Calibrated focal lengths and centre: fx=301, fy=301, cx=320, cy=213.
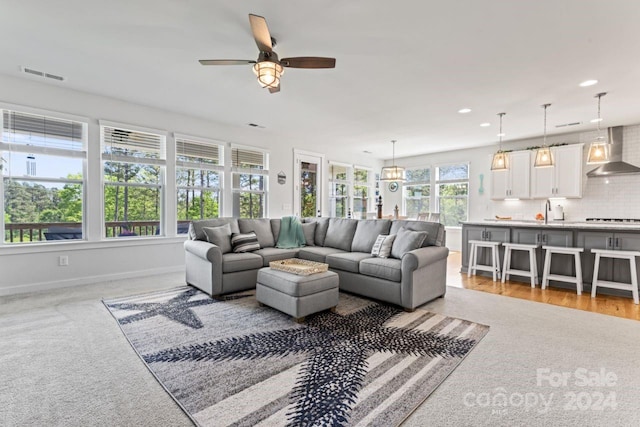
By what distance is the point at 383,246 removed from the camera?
13.0 feet

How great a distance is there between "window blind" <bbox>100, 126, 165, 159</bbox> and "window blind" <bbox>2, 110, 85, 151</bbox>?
319 mm

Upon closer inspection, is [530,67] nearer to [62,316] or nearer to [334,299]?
[334,299]

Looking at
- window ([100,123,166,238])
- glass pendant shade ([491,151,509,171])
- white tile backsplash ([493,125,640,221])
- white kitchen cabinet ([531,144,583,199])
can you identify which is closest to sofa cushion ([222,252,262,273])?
window ([100,123,166,238])

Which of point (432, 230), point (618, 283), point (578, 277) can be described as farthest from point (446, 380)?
point (618, 283)

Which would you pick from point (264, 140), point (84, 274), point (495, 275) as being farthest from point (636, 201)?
point (84, 274)

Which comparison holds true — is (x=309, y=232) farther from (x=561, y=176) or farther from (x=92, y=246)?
(x=561, y=176)

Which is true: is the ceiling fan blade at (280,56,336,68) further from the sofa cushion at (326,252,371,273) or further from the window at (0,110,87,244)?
the window at (0,110,87,244)

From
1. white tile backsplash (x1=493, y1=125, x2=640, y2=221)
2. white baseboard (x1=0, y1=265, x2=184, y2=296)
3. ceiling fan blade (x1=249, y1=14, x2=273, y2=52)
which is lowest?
white baseboard (x1=0, y1=265, x2=184, y2=296)

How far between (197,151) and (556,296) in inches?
242

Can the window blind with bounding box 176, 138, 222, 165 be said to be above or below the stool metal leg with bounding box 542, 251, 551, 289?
above

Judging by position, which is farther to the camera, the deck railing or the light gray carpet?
the deck railing

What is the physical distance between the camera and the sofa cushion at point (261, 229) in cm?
484

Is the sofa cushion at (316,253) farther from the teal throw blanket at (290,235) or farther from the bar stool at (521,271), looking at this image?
the bar stool at (521,271)

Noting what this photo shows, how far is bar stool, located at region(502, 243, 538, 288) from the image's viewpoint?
456 centimetres
